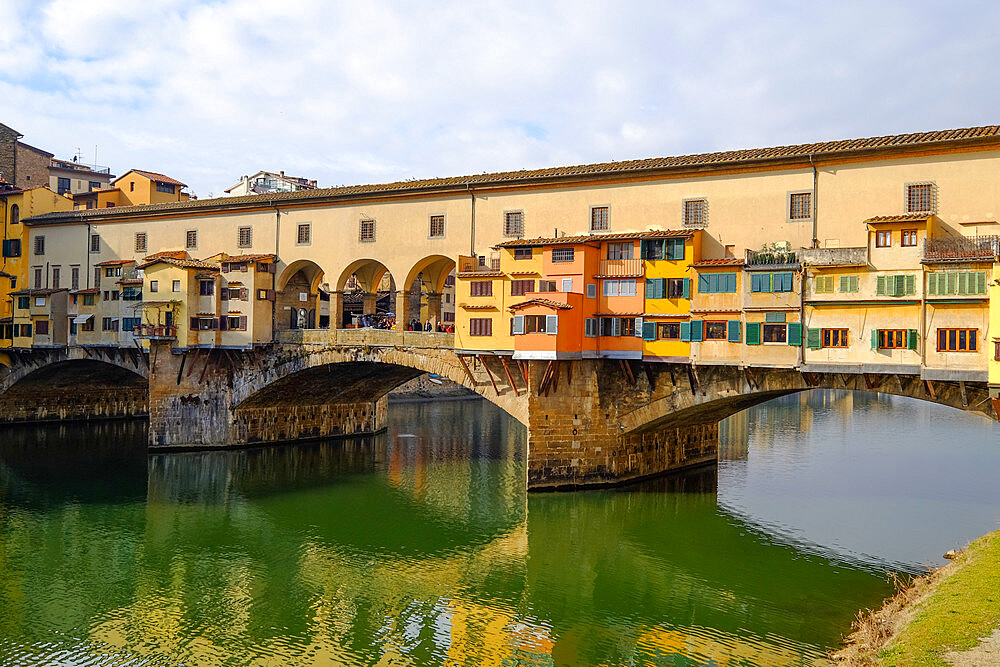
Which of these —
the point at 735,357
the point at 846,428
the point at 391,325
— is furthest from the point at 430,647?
the point at 846,428

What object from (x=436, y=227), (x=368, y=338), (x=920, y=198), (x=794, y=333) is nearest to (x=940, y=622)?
(x=794, y=333)

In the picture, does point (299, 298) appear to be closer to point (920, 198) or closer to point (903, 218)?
point (903, 218)

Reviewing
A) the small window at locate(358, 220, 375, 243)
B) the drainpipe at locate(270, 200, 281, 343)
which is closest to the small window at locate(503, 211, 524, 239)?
the small window at locate(358, 220, 375, 243)

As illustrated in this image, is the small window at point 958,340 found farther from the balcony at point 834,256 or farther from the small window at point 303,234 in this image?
the small window at point 303,234

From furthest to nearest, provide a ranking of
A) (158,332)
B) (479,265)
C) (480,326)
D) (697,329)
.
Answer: (158,332), (479,265), (480,326), (697,329)

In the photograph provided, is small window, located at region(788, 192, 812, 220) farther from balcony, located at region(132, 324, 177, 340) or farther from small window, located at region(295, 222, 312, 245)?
balcony, located at region(132, 324, 177, 340)

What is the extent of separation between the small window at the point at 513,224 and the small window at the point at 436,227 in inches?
123

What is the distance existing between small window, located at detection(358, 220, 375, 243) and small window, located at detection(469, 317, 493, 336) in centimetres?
742

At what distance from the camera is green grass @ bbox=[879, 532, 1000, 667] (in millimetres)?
14453

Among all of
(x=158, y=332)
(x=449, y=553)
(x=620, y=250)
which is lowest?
(x=449, y=553)

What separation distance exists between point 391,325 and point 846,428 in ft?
103

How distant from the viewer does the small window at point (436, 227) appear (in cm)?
3519

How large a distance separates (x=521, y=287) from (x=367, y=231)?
9231 mm

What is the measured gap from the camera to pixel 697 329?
93.6ft
